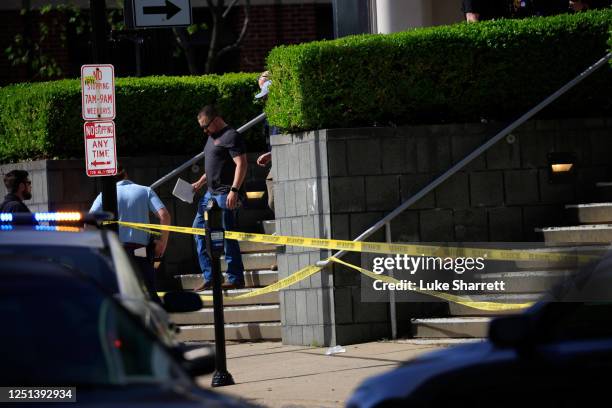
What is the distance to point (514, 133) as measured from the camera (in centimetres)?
1316

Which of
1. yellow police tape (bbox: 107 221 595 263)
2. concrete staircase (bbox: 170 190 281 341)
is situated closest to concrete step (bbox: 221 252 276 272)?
concrete staircase (bbox: 170 190 281 341)

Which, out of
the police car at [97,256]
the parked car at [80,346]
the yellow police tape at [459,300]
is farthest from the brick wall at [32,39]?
the parked car at [80,346]

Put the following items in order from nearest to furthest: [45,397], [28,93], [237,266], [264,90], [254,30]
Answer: [45,397] < [237,266] < [264,90] < [28,93] < [254,30]

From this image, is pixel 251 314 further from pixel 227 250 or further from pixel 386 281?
pixel 386 281

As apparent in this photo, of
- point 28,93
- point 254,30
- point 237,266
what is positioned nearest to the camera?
point 237,266

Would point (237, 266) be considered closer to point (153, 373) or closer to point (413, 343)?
point (413, 343)

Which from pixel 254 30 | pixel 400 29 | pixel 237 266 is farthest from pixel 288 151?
pixel 254 30

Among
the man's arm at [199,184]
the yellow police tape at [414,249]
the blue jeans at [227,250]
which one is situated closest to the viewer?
the yellow police tape at [414,249]

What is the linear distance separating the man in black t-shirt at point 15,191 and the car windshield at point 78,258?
627cm

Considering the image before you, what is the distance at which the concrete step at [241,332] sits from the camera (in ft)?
46.1

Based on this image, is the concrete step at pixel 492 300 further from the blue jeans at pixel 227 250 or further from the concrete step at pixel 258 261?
the concrete step at pixel 258 261

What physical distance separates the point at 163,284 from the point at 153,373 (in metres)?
10.8

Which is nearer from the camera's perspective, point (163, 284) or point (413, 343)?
point (413, 343)

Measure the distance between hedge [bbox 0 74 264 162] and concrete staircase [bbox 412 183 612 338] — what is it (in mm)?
5047
